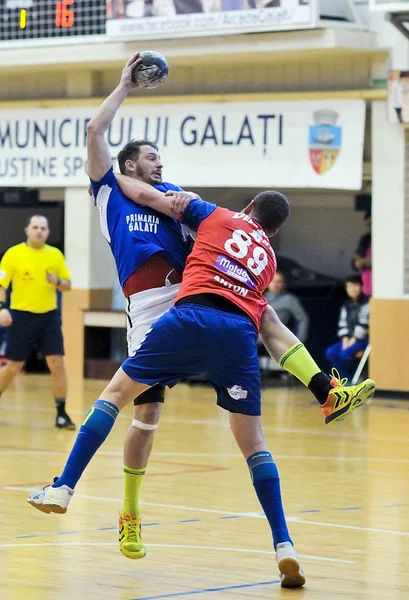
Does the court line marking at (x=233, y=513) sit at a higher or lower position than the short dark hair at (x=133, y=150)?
lower

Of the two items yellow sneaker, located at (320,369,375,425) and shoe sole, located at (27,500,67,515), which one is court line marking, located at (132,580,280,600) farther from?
yellow sneaker, located at (320,369,375,425)

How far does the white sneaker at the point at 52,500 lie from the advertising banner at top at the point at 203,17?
12.2 meters

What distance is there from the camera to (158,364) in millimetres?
6957

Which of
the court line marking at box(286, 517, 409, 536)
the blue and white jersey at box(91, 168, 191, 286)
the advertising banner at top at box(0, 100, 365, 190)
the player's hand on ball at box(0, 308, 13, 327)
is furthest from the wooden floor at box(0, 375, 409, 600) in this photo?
the advertising banner at top at box(0, 100, 365, 190)

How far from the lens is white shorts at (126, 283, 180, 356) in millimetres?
7457

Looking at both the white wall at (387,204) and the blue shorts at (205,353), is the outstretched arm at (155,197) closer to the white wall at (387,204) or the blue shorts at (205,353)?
the blue shorts at (205,353)

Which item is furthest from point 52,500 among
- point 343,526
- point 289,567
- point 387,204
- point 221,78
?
point 221,78

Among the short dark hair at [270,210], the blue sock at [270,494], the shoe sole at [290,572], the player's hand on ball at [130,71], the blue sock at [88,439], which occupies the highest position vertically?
the player's hand on ball at [130,71]

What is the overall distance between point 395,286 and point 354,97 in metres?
2.55

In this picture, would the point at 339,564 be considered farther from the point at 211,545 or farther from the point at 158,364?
the point at 158,364

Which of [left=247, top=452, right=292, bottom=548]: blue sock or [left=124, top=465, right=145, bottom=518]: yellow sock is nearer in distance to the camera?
[left=247, top=452, right=292, bottom=548]: blue sock

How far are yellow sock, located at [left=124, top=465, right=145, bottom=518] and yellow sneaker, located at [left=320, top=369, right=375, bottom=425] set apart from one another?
106cm

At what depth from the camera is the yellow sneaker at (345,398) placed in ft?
23.6

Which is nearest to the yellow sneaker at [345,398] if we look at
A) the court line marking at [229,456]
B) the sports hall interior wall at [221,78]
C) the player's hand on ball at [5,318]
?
the court line marking at [229,456]
